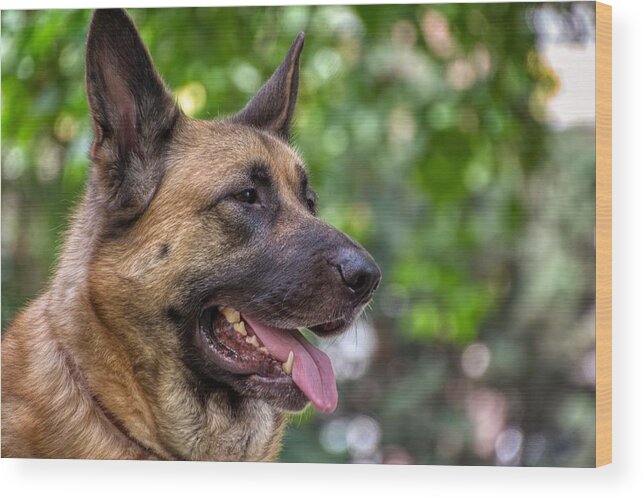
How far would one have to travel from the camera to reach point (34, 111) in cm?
416

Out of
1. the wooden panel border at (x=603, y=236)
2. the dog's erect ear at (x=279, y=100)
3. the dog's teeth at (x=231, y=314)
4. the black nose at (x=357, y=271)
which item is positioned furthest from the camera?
the dog's erect ear at (x=279, y=100)

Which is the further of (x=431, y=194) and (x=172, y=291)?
(x=431, y=194)

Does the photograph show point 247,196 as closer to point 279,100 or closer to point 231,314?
point 231,314

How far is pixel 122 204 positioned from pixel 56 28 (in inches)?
39.8

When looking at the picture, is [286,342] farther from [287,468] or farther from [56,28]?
[56,28]

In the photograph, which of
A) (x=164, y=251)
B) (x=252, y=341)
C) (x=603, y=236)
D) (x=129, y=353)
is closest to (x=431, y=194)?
(x=603, y=236)

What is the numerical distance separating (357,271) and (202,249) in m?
0.52

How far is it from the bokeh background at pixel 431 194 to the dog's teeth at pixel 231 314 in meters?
0.49

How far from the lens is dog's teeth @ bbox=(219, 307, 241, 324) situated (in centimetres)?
356

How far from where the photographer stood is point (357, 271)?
136 inches

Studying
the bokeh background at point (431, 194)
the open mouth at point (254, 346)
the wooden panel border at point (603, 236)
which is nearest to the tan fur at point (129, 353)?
the open mouth at point (254, 346)

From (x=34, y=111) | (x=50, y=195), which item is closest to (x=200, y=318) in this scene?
(x=50, y=195)

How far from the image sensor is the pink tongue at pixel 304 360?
3580mm

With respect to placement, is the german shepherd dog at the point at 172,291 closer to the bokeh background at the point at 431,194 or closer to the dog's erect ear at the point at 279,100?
the dog's erect ear at the point at 279,100
